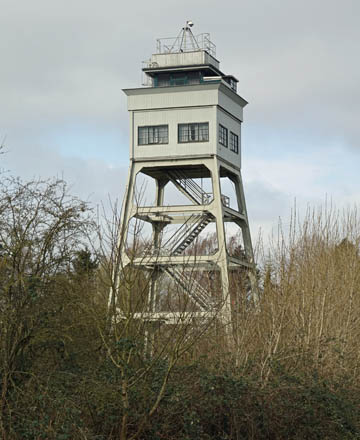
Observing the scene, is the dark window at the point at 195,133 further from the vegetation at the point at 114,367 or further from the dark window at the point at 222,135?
the vegetation at the point at 114,367

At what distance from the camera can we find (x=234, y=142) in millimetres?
38094

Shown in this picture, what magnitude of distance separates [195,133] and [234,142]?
8.94 ft

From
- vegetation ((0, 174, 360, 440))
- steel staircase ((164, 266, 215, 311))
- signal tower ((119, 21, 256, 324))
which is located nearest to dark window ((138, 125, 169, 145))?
signal tower ((119, 21, 256, 324))

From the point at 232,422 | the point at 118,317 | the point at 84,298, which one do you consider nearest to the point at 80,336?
the point at 84,298

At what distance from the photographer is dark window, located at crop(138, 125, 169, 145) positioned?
119 feet

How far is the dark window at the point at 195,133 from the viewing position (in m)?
35.9

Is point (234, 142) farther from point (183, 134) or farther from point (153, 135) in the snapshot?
point (153, 135)

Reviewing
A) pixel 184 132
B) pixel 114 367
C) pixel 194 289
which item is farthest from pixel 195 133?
pixel 114 367

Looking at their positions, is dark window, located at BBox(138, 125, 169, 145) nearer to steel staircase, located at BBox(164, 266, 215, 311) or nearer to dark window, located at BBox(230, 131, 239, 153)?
dark window, located at BBox(230, 131, 239, 153)

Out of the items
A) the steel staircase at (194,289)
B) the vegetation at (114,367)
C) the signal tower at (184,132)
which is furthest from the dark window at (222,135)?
the vegetation at (114,367)

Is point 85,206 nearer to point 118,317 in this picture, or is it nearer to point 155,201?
point 118,317

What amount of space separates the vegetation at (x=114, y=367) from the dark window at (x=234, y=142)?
17.9 metres

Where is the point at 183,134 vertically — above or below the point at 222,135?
below

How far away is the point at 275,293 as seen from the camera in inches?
914
